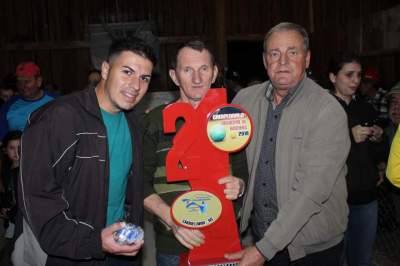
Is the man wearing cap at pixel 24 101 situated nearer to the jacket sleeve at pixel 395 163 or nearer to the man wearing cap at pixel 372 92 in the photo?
the jacket sleeve at pixel 395 163

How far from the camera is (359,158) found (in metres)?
2.76

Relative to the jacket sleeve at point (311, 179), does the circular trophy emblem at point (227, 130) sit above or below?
above

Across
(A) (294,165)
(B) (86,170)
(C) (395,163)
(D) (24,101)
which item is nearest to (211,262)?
(A) (294,165)

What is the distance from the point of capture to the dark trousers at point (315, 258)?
6.31 feet

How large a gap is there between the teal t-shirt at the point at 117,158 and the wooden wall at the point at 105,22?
740cm

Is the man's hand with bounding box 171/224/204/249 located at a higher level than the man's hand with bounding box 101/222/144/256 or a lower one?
lower

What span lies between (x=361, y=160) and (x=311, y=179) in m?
1.14

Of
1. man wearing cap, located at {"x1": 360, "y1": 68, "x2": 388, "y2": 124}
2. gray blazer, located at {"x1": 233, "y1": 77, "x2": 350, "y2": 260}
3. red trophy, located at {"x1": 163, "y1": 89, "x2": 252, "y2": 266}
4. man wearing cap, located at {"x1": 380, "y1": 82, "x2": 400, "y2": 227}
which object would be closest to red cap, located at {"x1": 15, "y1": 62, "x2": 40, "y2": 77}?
red trophy, located at {"x1": 163, "y1": 89, "x2": 252, "y2": 266}

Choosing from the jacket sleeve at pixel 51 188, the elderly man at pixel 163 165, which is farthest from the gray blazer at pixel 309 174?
the jacket sleeve at pixel 51 188

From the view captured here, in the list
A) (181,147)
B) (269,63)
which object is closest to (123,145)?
(181,147)

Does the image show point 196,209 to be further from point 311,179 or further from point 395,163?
point 395,163

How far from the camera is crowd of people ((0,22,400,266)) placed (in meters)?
1.63

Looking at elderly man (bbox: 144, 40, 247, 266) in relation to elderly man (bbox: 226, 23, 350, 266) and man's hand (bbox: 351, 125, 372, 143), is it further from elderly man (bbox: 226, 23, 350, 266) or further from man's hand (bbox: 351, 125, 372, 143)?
man's hand (bbox: 351, 125, 372, 143)

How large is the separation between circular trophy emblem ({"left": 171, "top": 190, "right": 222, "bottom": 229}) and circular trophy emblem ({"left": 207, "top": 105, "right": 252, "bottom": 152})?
0.24m
